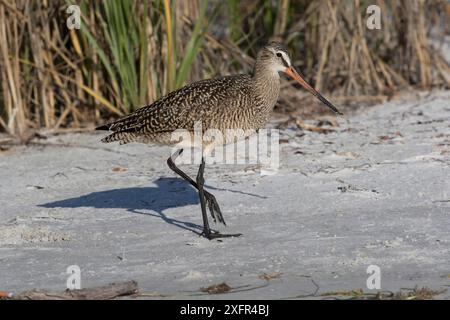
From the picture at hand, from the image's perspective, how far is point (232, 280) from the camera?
527 cm

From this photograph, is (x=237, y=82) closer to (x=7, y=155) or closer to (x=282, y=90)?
(x=7, y=155)

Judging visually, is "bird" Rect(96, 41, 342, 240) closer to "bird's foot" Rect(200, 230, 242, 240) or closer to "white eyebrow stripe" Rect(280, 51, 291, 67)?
"white eyebrow stripe" Rect(280, 51, 291, 67)

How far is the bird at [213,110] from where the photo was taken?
6.78 meters

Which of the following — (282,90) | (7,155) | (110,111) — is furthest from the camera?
(282,90)

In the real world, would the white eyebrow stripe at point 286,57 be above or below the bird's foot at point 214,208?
above

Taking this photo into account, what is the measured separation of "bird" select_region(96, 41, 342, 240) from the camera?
6777 millimetres

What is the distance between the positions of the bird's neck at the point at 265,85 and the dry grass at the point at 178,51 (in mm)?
1612

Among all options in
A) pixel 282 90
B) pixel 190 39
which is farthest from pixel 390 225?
pixel 282 90

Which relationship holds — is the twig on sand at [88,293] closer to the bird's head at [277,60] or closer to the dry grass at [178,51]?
the bird's head at [277,60]

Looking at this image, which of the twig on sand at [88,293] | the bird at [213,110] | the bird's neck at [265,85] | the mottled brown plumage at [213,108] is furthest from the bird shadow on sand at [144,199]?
the twig on sand at [88,293]

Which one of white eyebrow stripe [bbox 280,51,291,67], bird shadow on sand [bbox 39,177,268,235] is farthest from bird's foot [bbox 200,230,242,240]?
white eyebrow stripe [bbox 280,51,291,67]

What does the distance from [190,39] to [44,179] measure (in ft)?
6.35

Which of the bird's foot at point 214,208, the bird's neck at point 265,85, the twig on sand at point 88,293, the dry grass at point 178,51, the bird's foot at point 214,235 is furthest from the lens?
the dry grass at point 178,51
